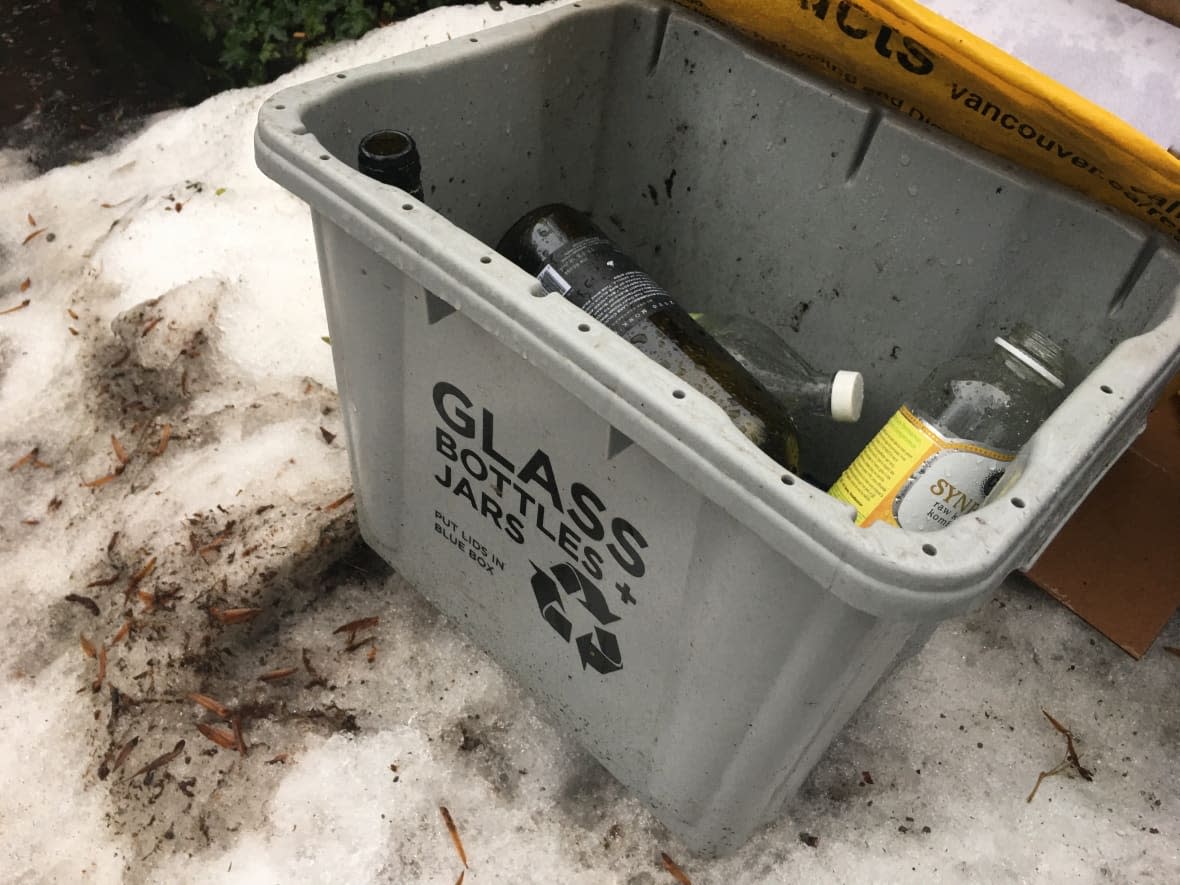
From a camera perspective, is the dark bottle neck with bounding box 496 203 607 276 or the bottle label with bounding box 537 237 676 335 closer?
the bottle label with bounding box 537 237 676 335

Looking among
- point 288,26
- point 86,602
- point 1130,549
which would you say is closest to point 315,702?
point 86,602

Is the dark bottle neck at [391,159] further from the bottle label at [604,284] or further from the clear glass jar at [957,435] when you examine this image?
the clear glass jar at [957,435]

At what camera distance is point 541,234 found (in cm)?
118

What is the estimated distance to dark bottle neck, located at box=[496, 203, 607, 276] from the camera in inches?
45.6

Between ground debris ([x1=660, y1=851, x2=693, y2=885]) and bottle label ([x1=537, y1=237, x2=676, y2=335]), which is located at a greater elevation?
bottle label ([x1=537, y1=237, x2=676, y2=335])

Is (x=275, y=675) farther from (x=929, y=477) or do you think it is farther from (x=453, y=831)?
(x=929, y=477)

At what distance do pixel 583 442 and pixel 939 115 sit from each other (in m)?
0.59

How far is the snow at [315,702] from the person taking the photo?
1.13 meters

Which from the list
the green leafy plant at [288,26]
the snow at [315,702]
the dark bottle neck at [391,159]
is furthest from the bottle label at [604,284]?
the green leafy plant at [288,26]

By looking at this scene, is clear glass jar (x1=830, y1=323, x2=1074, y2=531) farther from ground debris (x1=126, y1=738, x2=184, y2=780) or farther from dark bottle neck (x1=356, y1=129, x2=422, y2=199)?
ground debris (x1=126, y1=738, x2=184, y2=780)

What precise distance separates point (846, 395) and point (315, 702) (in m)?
0.84

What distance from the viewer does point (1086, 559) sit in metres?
1.39

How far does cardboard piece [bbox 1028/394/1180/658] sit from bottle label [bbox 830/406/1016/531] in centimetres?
64

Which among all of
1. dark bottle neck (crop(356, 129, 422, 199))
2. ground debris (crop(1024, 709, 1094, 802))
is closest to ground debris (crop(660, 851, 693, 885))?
ground debris (crop(1024, 709, 1094, 802))
